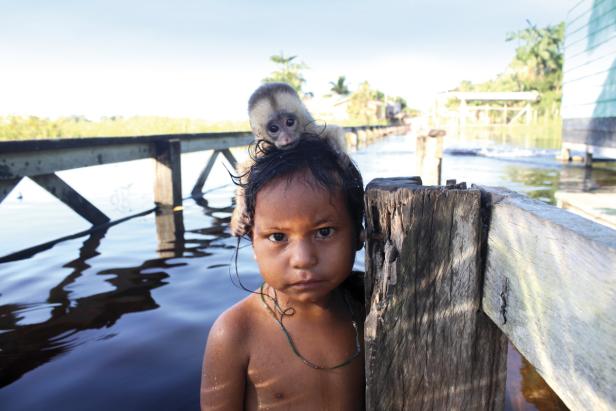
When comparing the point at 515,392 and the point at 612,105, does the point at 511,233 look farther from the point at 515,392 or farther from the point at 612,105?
the point at 612,105

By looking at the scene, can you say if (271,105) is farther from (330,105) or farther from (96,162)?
(330,105)

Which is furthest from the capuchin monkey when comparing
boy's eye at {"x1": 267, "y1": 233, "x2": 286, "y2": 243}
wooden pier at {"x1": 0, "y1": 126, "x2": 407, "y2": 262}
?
boy's eye at {"x1": 267, "y1": 233, "x2": 286, "y2": 243}

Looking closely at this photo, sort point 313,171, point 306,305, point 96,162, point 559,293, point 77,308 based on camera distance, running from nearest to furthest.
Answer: point 559,293 < point 313,171 < point 306,305 < point 77,308 < point 96,162

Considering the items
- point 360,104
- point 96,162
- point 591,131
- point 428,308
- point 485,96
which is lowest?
point 428,308

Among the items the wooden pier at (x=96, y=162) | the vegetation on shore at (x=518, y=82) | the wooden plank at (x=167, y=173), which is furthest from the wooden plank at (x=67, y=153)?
the vegetation on shore at (x=518, y=82)

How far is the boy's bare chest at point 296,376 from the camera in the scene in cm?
154

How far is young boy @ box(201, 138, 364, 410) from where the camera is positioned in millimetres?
1415

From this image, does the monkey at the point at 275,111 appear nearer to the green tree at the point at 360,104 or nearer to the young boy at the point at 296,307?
the young boy at the point at 296,307

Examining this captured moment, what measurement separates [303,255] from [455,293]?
1.49 feet

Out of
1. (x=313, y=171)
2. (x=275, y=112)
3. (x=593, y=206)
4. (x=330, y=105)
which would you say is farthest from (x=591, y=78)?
(x=330, y=105)

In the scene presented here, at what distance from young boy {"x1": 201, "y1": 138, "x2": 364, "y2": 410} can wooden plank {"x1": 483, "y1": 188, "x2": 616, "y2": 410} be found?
52 cm

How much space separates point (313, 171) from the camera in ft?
4.89

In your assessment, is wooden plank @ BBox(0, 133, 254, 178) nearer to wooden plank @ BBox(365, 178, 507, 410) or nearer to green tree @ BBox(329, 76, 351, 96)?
wooden plank @ BBox(365, 178, 507, 410)


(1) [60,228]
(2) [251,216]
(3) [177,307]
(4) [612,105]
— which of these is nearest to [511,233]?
(2) [251,216]
